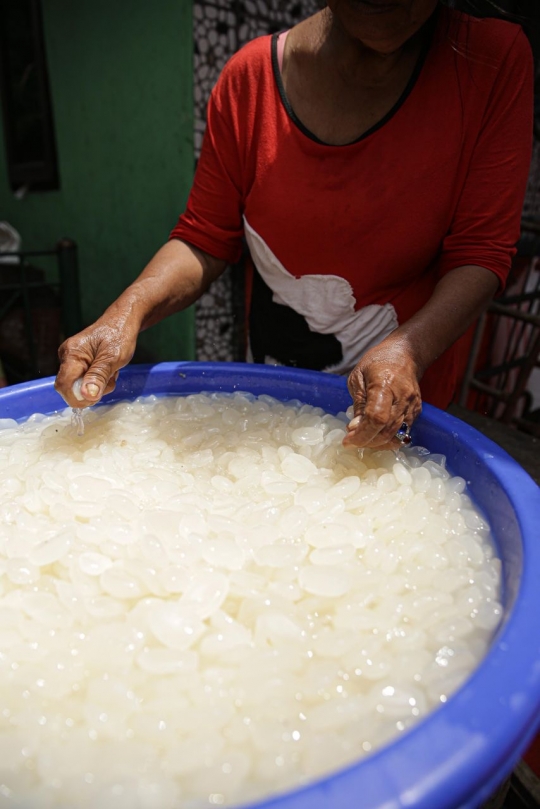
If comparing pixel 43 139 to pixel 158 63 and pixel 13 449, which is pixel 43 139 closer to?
pixel 158 63

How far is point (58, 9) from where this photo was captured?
13.4 ft

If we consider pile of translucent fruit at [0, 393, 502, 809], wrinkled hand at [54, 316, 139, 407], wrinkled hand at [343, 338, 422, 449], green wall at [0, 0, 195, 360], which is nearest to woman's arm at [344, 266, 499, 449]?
wrinkled hand at [343, 338, 422, 449]

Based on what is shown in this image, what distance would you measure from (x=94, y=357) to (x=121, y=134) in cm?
296

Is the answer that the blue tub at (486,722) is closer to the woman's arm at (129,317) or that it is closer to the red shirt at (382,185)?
the red shirt at (382,185)

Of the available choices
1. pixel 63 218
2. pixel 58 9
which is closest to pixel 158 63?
pixel 58 9

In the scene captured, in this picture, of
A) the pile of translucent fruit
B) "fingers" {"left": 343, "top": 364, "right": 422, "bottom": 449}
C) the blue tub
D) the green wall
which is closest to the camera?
the blue tub

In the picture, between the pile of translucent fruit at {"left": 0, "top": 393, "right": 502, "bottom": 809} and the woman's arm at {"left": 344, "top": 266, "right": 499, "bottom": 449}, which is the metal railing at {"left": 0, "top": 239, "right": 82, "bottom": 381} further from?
the woman's arm at {"left": 344, "top": 266, "right": 499, "bottom": 449}

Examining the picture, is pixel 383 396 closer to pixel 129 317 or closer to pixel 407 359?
pixel 407 359

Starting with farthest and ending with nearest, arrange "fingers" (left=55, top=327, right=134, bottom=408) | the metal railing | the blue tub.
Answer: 1. the metal railing
2. "fingers" (left=55, top=327, right=134, bottom=408)
3. the blue tub

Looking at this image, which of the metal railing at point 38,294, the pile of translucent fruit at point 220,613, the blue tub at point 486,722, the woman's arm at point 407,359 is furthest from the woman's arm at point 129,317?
the metal railing at point 38,294

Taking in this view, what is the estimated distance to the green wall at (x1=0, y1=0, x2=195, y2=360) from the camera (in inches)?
122

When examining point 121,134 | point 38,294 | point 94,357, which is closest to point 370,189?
point 94,357

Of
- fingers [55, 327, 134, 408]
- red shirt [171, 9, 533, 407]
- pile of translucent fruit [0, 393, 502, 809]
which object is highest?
red shirt [171, 9, 533, 407]

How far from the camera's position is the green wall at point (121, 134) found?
122 inches
